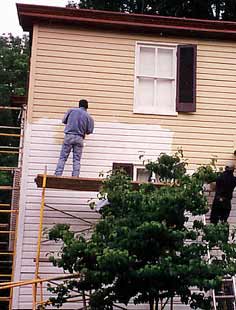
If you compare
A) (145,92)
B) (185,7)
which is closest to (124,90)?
(145,92)

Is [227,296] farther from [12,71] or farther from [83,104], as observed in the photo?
[12,71]

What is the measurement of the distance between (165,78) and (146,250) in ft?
17.9

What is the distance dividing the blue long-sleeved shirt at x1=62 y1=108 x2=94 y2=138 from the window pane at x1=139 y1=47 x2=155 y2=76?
2.18 meters

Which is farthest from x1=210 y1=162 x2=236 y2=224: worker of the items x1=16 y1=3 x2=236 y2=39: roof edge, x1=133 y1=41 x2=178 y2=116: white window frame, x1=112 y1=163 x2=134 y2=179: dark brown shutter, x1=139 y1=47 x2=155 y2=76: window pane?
x1=16 y1=3 x2=236 y2=39: roof edge

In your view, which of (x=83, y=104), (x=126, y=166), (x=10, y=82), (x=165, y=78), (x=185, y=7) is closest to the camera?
(x=83, y=104)

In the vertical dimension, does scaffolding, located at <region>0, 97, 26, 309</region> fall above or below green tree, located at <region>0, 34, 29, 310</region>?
below

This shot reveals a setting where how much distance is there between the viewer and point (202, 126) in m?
13.2

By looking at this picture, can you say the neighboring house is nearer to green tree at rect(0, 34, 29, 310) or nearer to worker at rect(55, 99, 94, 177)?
worker at rect(55, 99, 94, 177)

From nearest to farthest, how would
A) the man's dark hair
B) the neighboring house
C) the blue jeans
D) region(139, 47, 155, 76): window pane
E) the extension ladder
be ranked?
the extension ladder < the blue jeans < the man's dark hair < the neighboring house < region(139, 47, 155, 76): window pane

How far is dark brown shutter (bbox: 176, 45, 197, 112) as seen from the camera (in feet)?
43.4

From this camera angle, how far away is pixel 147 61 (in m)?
13.6

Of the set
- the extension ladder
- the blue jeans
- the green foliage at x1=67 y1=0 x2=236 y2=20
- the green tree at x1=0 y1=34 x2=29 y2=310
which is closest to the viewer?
the extension ladder

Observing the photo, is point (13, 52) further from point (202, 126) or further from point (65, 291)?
point (65, 291)

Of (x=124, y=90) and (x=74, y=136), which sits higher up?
(x=124, y=90)
